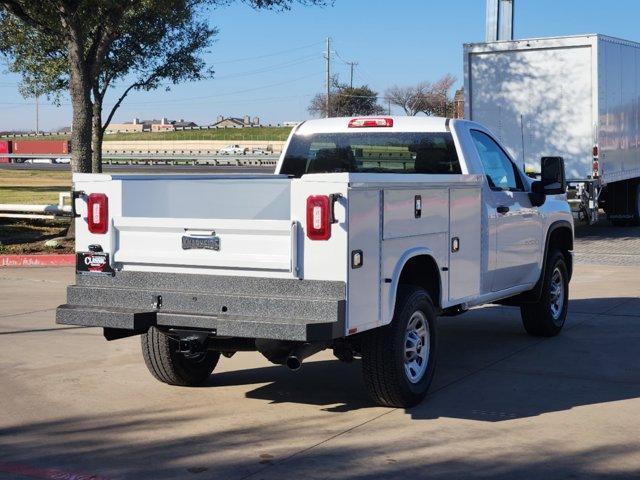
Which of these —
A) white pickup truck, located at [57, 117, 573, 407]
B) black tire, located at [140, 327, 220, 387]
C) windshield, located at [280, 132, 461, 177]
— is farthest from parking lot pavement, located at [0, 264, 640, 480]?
windshield, located at [280, 132, 461, 177]

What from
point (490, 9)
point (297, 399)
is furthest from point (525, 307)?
point (490, 9)

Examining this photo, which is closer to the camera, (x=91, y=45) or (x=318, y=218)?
(x=318, y=218)

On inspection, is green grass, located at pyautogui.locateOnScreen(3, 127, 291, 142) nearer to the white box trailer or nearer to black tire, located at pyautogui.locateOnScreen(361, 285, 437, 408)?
the white box trailer

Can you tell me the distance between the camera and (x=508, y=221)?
8984 mm

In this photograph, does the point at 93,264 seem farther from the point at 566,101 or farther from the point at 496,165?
the point at 566,101

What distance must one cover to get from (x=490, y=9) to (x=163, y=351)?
18.9 metres

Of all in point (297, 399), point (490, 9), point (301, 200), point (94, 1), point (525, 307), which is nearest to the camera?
point (301, 200)

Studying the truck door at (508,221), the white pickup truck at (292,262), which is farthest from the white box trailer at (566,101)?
the white pickup truck at (292,262)

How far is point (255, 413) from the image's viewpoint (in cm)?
726

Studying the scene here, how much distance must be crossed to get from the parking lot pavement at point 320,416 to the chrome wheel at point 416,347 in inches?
10.7

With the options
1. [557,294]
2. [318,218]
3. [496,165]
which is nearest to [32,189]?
[557,294]

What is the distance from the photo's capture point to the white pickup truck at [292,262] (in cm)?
631

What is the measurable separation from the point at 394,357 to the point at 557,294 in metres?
3.95

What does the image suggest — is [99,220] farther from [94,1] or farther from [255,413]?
[94,1]
